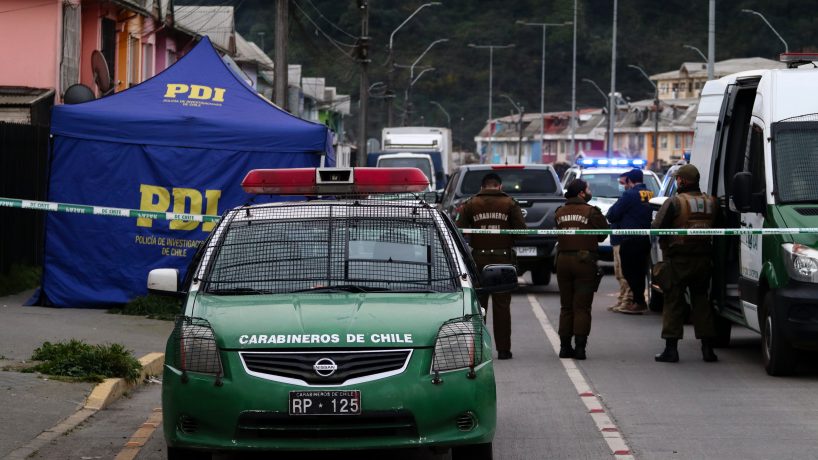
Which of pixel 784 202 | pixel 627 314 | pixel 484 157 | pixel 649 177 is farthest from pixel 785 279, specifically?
pixel 484 157

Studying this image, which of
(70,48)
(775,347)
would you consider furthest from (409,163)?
(775,347)

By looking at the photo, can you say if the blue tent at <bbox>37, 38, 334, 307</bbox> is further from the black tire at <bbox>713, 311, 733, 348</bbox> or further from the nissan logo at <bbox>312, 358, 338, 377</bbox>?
the nissan logo at <bbox>312, 358, 338, 377</bbox>

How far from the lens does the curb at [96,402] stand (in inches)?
352

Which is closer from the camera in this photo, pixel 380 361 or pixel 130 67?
pixel 380 361

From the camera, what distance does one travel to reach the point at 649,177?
2805 cm

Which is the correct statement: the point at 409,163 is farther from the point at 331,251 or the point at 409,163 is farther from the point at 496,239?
the point at 331,251

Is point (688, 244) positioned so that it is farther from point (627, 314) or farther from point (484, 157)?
point (484, 157)

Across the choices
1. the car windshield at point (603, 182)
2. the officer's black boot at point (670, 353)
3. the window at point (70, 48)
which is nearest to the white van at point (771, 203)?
the officer's black boot at point (670, 353)

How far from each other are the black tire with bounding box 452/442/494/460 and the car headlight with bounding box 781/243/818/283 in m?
5.07

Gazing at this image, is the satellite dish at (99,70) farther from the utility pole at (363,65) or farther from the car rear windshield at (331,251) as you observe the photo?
the car rear windshield at (331,251)

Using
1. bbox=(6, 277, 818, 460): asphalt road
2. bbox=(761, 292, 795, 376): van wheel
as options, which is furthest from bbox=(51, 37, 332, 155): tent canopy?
bbox=(761, 292, 795, 376): van wheel

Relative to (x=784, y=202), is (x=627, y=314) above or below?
below

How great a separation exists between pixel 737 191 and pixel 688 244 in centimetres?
106

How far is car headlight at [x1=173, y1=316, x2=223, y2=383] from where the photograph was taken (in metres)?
7.45
